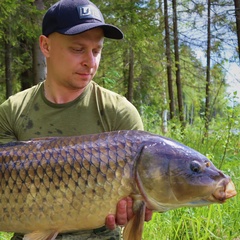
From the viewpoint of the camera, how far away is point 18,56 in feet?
41.0

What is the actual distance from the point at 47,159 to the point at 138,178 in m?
0.50

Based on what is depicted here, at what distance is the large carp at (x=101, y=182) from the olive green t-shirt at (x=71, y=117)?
14.0 inches

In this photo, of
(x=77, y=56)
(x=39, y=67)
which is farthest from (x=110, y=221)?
(x=39, y=67)

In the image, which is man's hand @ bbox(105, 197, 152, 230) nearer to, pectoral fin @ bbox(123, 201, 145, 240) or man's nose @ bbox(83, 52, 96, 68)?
pectoral fin @ bbox(123, 201, 145, 240)

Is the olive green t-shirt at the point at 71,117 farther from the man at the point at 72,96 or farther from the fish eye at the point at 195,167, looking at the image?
the fish eye at the point at 195,167

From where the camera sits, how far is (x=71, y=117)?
8.57 feet

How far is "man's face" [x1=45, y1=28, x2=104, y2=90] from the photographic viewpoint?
2553 mm

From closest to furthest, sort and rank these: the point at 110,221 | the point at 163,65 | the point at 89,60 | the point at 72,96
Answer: the point at 110,221 → the point at 89,60 → the point at 72,96 → the point at 163,65

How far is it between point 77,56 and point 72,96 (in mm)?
276

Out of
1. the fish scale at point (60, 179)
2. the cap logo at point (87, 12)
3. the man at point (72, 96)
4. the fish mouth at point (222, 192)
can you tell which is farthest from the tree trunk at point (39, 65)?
the fish mouth at point (222, 192)

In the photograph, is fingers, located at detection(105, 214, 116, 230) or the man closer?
fingers, located at detection(105, 214, 116, 230)

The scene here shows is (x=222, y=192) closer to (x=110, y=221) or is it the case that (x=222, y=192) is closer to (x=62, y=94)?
A: (x=110, y=221)

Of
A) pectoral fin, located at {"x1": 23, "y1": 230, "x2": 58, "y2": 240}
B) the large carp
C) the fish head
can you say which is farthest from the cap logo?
pectoral fin, located at {"x1": 23, "y1": 230, "x2": 58, "y2": 240}

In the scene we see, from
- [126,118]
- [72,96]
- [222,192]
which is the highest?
[72,96]
